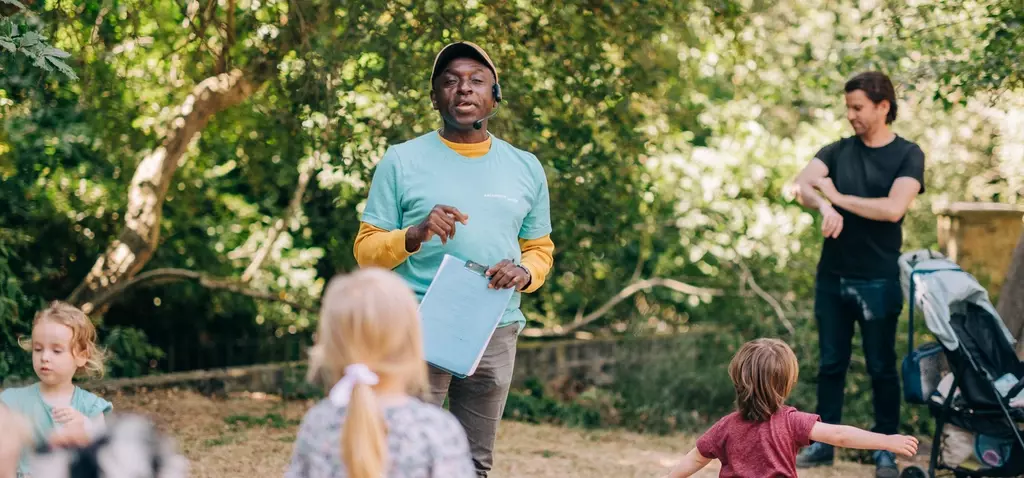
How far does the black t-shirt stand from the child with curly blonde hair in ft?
11.2

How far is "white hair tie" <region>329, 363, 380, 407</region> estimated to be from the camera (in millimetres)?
2340

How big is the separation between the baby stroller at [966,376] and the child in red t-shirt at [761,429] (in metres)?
1.72

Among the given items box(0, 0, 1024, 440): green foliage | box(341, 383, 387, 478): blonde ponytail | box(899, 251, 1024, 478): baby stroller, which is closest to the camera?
box(341, 383, 387, 478): blonde ponytail

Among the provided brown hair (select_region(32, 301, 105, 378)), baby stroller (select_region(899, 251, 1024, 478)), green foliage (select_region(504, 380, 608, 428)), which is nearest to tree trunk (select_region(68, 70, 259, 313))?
green foliage (select_region(504, 380, 608, 428))

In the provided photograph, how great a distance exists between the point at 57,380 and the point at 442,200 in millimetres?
1265

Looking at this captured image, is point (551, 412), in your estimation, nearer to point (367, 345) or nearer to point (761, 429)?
point (761, 429)

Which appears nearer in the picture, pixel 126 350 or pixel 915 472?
pixel 915 472

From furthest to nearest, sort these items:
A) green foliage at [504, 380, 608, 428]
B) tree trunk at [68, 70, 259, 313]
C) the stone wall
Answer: the stone wall < green foliage at [504, 380, 608, 428] < tree trunk at [68, 70, 259, 313]

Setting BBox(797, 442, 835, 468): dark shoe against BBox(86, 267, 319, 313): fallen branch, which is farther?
BBox(86, 267, 319, 313): fallen branch

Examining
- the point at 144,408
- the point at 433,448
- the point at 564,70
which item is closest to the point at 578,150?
the point at 564,70

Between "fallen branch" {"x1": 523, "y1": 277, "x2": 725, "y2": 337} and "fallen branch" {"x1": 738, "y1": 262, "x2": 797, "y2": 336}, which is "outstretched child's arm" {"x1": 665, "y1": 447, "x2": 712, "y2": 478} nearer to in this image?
"fallen branch" {"x1": 738, "y1": 262, "x2": 797, "y2": 336}

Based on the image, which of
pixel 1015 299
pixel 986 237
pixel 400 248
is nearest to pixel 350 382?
pixel 400 248

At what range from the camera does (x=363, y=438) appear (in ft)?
7.63

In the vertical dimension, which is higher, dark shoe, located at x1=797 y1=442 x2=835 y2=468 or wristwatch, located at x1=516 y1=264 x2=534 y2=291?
wristwatch, located at x1=516 y1=264 x2=534 y2=291
